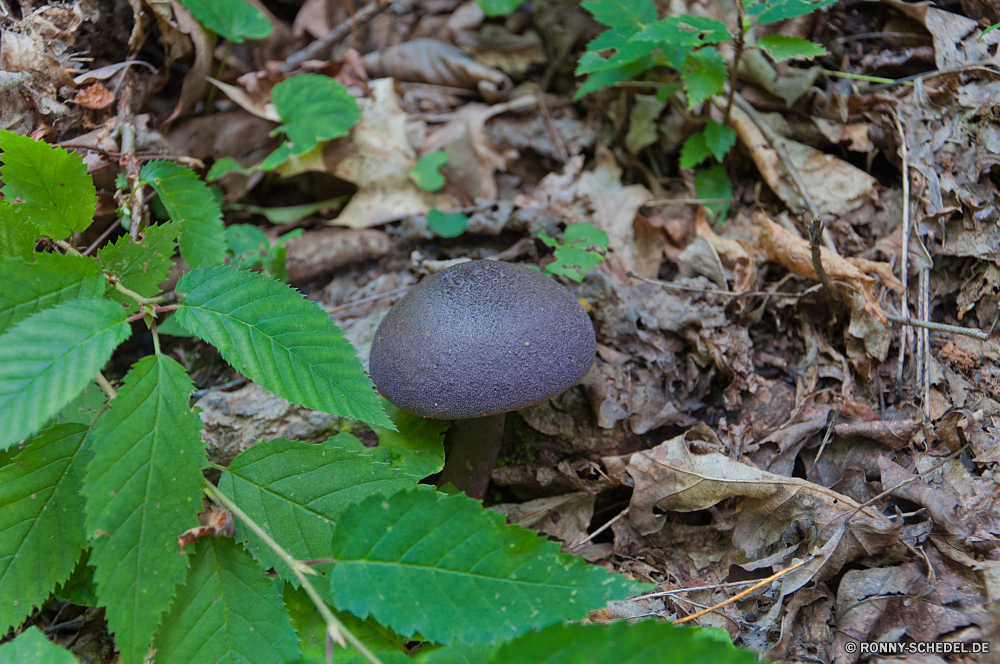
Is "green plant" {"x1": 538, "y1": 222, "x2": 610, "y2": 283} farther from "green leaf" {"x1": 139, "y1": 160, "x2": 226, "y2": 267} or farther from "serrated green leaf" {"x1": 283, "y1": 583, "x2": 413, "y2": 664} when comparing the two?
"serrated green leaf" {"x1": 283, "y1": 583, "x2": 413, "y2": 664}

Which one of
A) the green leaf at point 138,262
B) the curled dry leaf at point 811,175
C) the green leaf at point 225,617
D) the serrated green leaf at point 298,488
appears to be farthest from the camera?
the curled dry leaf at point 811,175

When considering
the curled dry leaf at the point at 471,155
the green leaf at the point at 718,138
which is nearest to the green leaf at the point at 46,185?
the curled dry leaf at the point at 471,155

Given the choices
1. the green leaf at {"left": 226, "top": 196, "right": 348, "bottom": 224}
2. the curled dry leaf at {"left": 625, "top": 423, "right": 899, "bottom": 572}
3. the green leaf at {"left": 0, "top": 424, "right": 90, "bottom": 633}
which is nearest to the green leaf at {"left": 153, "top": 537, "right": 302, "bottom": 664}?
the green leaf at {"left": 0, "top": 424, "right": 90, "bottom": 633}

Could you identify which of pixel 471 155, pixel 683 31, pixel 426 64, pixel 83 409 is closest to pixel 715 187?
pixel 683 31

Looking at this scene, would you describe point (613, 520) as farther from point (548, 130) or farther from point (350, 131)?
point (350, 131)

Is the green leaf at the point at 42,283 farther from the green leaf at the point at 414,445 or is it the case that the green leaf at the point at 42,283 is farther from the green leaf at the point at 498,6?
the green leaf at the point at 498,6

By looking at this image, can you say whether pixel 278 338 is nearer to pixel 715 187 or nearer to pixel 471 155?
pixel 471 155
